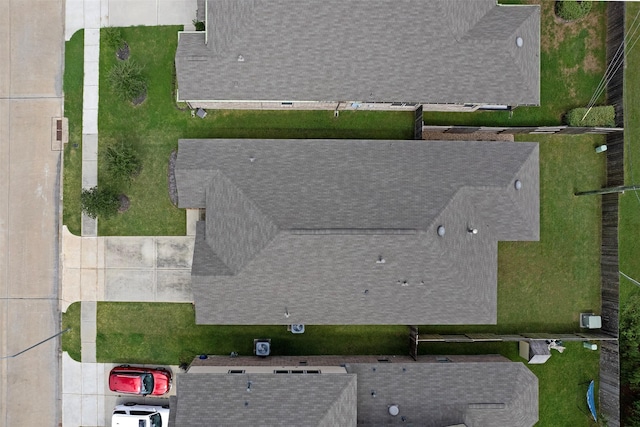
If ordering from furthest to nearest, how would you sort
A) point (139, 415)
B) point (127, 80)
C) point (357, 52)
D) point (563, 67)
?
1. point (563, 67)
2. point (139, 415)
3. point (127, 80)
4. point (357, 52)

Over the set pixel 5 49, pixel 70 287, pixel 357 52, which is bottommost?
pixel 70 287

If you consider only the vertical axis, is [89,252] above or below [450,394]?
above

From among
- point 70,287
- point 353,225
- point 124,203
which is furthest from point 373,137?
point 70,287

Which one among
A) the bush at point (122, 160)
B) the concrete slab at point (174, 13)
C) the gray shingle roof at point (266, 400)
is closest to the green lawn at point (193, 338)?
the gray shingle roof at point (266, 400)

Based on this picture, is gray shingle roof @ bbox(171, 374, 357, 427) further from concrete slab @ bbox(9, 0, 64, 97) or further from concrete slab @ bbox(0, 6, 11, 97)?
concrete slab @ bbox(0, 6, 11, 97)

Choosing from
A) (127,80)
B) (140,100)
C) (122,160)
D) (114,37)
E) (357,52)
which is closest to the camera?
(357,52)

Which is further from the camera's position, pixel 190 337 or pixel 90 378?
pixel 90 378

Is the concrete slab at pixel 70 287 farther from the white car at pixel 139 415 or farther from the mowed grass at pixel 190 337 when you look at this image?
the white car at pixel 139 415

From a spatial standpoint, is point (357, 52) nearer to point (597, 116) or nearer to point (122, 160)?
point (122, 160)

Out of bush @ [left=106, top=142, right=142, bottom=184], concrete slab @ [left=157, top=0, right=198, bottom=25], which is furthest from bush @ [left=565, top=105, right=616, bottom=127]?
bush @ [left=106, top=142, right=142, bottom=184]
